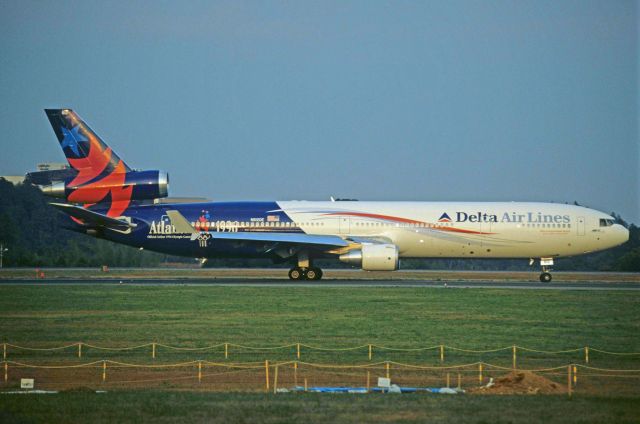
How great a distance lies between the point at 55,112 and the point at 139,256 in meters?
20.5

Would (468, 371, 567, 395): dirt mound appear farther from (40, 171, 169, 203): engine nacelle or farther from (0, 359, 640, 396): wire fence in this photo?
(40, 171, 169, 203): engine nacelle

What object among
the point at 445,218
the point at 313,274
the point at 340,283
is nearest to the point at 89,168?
the point at 313,274

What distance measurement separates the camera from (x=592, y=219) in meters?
46.6

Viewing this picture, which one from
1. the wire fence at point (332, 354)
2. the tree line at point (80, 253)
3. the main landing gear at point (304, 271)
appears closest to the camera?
the wire fence at point (332, 354)

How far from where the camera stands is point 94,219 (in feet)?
143

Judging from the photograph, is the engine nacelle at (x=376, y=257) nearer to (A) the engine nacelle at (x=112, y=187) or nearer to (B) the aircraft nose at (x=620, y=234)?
(A) the engine nacelle at (x=112, y=187)

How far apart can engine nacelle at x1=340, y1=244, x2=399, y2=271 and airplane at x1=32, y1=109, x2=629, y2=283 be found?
3.52ft

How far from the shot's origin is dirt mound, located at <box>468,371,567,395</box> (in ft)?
55.3

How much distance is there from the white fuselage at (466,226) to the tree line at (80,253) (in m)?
7.66

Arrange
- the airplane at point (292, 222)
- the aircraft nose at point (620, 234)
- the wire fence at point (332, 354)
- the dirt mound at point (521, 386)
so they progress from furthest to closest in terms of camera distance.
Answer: the aircraft nose at point (620, 234), the airplane at point (292, 222), the wire fence at point (332, 354), the dirt mound at point (521, 386)

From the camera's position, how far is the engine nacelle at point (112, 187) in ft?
147

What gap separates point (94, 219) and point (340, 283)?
12.4 m

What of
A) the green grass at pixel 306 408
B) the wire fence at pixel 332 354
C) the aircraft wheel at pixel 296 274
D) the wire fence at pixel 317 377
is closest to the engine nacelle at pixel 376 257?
the aircraft wheel at pixel 296 274

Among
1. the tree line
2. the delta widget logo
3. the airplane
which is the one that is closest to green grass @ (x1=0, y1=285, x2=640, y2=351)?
the airplane
